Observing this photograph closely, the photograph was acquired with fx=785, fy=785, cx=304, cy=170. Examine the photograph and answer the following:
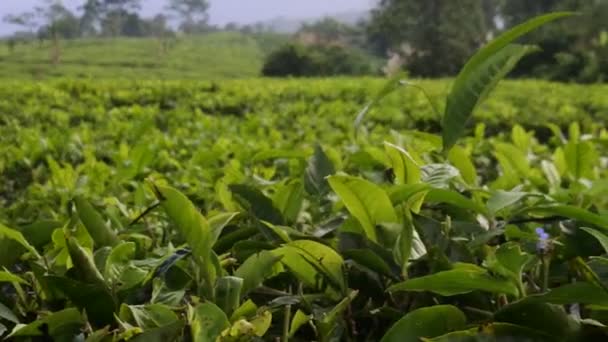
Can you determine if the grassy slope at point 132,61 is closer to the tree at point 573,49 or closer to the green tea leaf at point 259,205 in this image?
the tree at point 573,49

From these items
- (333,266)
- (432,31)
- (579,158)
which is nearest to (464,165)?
(579,158)

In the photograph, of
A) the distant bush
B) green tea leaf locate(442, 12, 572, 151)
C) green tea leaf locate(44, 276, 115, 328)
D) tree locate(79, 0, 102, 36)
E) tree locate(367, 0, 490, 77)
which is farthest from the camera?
tree locate(79, 0, 102, 36)

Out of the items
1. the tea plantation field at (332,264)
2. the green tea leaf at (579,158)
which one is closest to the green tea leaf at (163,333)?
the tea plantation field at (332,264)

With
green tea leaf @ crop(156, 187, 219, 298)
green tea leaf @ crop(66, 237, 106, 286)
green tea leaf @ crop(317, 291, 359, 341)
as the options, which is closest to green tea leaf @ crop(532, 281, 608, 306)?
green tea leaf @ crop(317, 291, 359, 341)

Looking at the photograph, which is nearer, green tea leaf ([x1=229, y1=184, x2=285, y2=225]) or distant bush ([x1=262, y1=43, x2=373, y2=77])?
green tea leaf ([x1=229, y1=184, x2=285, y2=225])

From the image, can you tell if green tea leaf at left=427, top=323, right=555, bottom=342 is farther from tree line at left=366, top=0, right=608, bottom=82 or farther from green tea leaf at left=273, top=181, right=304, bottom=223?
tree line at left=366, top=0, right=608, bottom=82

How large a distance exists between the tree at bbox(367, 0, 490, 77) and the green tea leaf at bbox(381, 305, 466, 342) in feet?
70.8

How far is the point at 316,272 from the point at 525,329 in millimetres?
212

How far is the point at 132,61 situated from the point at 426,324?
91.4ft

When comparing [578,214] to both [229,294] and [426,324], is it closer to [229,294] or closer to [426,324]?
[426,324]

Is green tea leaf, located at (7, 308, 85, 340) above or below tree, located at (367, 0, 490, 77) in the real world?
above

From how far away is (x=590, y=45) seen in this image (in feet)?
64.0

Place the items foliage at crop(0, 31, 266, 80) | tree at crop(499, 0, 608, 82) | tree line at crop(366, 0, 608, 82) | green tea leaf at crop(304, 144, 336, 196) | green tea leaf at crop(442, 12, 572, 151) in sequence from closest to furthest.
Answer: green tea leaf at crop(442, 12, 572, 151)
green tea leaf at crop(304, 144, 336, 196)
tree at crop(499, 0, 608, 82)
tree line at crop(366, 0, 608, 82)
foliage at crop(0, 31, 266, 80)

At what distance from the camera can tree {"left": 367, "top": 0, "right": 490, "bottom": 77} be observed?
2347cm
